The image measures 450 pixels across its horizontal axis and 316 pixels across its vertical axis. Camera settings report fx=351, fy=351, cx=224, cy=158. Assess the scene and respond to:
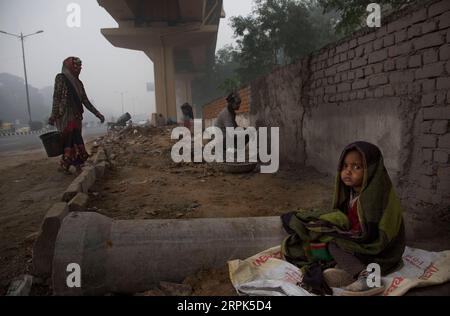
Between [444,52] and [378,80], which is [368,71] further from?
[444,52]

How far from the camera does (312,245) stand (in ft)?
7.87

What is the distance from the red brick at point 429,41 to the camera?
124 inches

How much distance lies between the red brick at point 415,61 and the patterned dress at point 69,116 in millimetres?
5233

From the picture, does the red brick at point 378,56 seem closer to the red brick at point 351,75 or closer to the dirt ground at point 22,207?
the red brick at point 351,75

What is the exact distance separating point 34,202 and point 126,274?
3254 millimetres

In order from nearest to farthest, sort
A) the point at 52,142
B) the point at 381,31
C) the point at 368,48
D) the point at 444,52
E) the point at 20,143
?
1. the point at 444,52
2. the point at 381,31
3. the point at 368,48
4. the point at 52,142
5. the point at 20,143

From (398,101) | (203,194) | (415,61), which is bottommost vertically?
(203,194)

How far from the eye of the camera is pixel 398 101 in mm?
3686

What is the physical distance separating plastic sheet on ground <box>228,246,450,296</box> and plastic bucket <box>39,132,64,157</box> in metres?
4.81

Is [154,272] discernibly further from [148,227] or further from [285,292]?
[285,292]

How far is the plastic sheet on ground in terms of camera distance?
6.69ft

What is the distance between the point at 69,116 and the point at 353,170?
17.6 ft

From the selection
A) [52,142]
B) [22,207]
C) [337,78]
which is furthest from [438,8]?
[52,142]

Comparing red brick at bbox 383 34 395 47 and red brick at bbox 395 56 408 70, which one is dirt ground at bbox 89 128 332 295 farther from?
red brick at bbox 383 34 395 47
